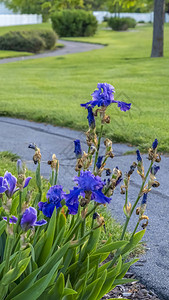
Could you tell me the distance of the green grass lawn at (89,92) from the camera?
24.3 feet

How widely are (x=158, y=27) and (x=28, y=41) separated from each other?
32.0ft

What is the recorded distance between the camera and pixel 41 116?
8141mm

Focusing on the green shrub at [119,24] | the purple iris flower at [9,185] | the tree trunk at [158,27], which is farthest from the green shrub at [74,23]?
the purple iris flower at [9,185]

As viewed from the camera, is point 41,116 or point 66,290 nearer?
point 66,290

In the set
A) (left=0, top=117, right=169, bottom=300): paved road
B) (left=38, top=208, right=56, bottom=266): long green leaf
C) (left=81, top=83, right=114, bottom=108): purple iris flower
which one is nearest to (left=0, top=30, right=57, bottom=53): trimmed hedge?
(left=0, top=117, right=169, bottom=300): paved road

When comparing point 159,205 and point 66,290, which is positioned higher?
point 66,290

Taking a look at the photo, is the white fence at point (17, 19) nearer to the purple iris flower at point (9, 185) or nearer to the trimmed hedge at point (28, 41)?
the trimmed hedge at point (28, 41)

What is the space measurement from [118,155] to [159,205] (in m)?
1.70

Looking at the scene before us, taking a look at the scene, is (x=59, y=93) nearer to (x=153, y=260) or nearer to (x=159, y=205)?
(x=159, y=205)

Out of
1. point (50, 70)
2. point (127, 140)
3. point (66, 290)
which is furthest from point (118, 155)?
point (50, 70)

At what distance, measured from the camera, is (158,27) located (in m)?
19.6

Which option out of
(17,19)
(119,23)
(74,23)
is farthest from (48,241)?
(17,19)

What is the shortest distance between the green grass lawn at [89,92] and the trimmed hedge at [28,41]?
589 cm

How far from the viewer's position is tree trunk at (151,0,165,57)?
61.8ft
